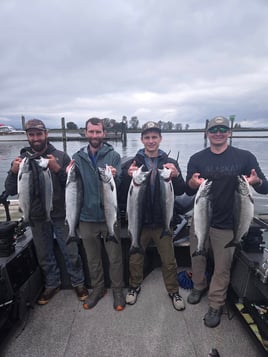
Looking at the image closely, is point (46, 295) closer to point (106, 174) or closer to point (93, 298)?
point (93, 298)

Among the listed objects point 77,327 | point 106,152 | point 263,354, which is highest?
point 106,152

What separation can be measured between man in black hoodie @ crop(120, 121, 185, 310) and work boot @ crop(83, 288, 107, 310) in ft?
1.26

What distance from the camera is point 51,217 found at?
3.09 m

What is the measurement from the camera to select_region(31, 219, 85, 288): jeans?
312cm

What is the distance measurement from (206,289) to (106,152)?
7.86 feet

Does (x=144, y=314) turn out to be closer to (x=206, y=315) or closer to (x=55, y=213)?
(x=206, y=315)

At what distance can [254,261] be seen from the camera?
2709 mm

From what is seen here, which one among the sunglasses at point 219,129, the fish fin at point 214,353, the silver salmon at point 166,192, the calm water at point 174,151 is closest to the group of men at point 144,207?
the sunglasses at point 219,129

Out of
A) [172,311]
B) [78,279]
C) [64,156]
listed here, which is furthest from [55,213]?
→ [172,311]

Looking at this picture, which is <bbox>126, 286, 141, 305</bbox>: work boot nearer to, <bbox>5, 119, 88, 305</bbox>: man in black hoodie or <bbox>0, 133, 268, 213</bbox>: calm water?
<bbox>5, 119, 88, 305</bbox>: man in black hoodie

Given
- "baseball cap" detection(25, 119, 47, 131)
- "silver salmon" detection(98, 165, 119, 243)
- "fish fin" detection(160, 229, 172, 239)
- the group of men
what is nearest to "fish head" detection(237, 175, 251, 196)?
the group of men

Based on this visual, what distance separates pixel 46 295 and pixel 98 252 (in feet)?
3.10

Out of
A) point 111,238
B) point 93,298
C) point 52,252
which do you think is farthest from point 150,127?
point 93,298

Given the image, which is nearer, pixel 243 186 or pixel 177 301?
pixel 243 186
